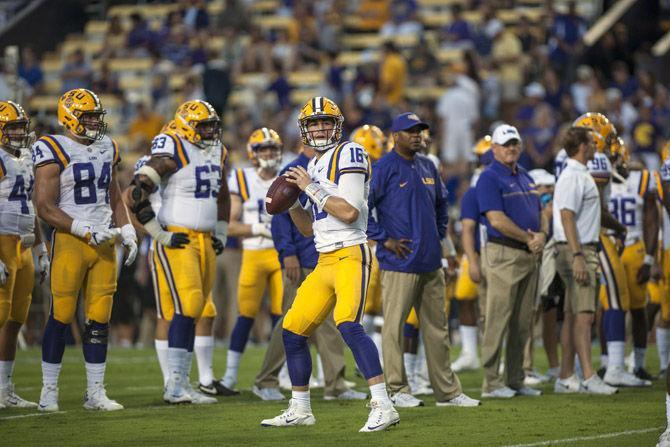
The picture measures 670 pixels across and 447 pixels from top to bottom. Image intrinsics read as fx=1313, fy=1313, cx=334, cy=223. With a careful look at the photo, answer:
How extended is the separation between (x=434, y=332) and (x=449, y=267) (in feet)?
5.39

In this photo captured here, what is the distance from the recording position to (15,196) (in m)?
A: 9.55

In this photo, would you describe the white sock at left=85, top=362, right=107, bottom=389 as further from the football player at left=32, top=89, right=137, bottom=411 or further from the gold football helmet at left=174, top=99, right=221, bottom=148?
the gold football helmet at left=174, top=99, right=221, bottom=148

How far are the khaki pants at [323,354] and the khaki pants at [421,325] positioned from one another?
685mm

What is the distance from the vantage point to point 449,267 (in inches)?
436

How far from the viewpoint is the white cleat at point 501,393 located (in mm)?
10086

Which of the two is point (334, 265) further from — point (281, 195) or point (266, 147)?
point (266, 147)

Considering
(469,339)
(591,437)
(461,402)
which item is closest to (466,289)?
(469,339)

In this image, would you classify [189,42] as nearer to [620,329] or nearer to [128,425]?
[620,329]

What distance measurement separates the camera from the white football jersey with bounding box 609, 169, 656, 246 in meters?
11.5

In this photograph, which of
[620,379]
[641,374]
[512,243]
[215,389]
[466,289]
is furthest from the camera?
[466,289]

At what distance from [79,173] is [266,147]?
227cm

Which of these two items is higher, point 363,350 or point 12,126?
point 12,126

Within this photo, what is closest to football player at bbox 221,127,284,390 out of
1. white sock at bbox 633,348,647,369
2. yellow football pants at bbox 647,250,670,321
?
white sock at bbox 633,348,647,369

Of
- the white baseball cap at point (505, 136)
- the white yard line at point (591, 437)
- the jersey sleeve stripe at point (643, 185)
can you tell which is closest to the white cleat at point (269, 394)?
the white baseball cap at point (505, 136)
